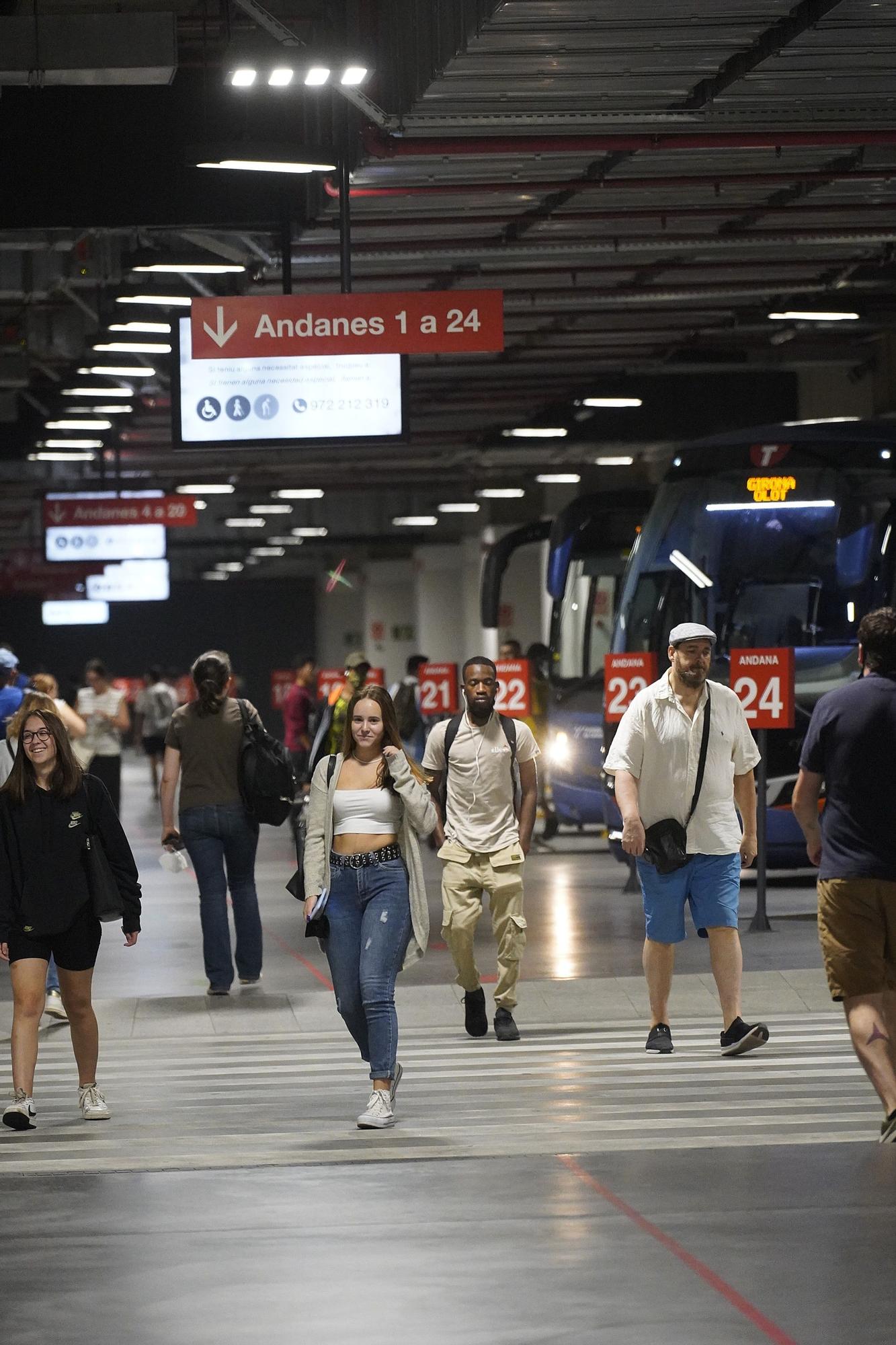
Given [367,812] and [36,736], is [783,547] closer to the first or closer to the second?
[367,812]

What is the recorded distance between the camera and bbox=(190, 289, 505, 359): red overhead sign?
13461 mm

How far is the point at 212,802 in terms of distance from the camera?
12.3m

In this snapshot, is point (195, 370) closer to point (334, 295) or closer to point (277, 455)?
point (334, 295)

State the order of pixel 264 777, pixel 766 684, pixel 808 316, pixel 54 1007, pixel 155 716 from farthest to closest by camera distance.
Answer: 1. pixel 155 716
2. pixel 808 316
3. pixel 766 684
4. pixel 264 777
5. pixel 54 1007

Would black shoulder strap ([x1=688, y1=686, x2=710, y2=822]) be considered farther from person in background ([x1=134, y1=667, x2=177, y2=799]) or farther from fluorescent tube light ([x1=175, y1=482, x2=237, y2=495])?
person in background ([x1=134, y1=667, x2=177, y2=799])

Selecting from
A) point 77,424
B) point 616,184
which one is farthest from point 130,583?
point 616,184

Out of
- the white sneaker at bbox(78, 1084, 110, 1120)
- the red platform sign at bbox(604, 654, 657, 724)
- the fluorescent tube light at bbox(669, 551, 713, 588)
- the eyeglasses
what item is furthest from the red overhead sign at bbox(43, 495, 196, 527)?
the white sneaker at bbox(78, 1084, 110, 1120)

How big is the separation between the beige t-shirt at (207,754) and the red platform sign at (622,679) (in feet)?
16.7

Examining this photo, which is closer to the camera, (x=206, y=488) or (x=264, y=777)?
(x=264, y=777)

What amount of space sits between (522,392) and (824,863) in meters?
18.1

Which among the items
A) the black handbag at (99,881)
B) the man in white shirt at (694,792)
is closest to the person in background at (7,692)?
the black handbag at (99,881)

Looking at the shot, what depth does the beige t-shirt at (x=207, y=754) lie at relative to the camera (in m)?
A: 12.3

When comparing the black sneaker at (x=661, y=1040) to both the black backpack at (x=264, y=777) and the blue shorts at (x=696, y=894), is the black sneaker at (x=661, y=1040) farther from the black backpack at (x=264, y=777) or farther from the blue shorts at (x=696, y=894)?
the black backpack at (x=264, y=777)

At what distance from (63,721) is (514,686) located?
1041 cm
